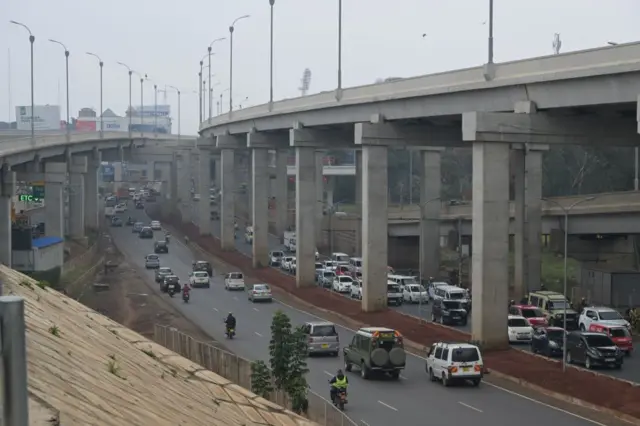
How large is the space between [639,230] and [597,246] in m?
13.9

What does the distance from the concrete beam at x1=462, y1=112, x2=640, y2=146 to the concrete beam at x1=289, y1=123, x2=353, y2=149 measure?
28354 millimetres

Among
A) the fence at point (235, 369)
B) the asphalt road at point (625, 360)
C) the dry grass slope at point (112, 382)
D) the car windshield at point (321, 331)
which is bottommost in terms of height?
the asphalt road at point (625, 360)

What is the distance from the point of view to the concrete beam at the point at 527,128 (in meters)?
42.8

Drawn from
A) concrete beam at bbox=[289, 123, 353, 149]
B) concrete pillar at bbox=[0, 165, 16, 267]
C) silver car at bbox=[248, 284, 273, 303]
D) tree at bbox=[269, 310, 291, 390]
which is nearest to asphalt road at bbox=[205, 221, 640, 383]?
silver car at bbox=[248, 284, 273, 303]

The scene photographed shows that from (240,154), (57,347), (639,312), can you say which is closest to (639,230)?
(639,312)

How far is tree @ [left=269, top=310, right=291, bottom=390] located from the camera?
28.7 m

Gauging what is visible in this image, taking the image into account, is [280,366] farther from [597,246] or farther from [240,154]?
[240,154]

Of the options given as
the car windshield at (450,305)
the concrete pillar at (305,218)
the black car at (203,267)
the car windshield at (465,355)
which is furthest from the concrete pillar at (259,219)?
the car windshield at (465,355)

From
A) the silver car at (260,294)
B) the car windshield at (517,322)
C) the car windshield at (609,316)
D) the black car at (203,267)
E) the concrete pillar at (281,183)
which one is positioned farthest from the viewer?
the concrete pillar at (281,183)

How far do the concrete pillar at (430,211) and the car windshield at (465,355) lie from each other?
143ft

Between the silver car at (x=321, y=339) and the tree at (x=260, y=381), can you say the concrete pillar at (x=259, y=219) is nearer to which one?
the silver car at (x=321, y=339)

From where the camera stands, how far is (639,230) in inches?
2965

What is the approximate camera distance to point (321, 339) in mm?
41781

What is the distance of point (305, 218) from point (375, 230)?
14030mm
